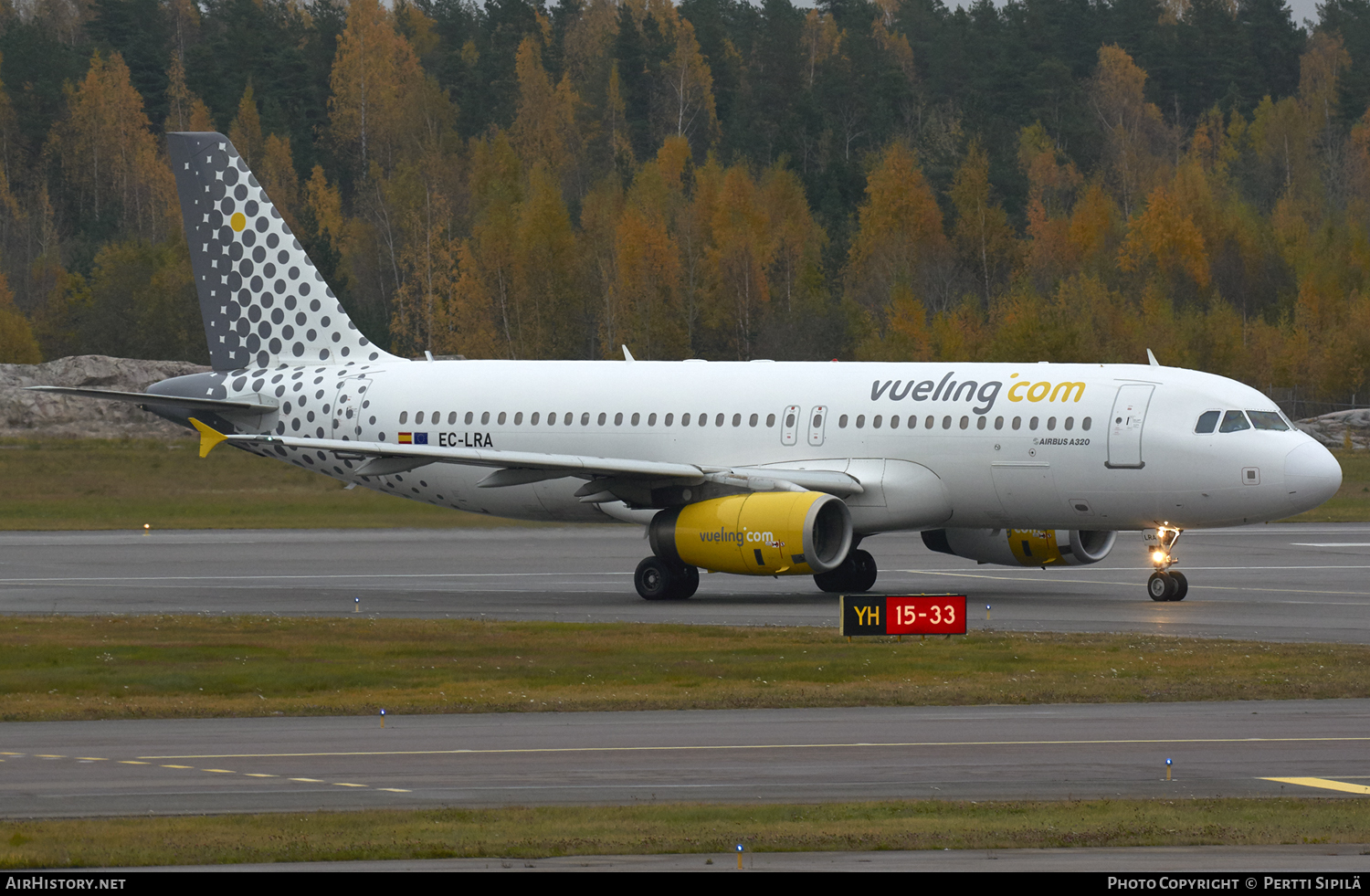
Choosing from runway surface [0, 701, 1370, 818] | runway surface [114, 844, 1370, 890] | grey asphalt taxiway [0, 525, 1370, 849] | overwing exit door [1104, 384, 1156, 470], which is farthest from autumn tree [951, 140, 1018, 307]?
runway surface [114, 844, 1370, 890]

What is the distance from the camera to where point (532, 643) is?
25594mm

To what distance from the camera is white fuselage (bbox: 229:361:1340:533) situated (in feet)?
102

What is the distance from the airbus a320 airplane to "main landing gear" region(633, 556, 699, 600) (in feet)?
0.11

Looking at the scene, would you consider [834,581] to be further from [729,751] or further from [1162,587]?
[729,751]

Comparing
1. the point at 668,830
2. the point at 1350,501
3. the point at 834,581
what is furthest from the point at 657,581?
the point at 1350,501

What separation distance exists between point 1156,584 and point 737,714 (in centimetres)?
1388

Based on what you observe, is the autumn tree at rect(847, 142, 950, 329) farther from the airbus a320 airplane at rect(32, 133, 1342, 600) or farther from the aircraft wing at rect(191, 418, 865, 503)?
the aircraft wing at rect(191, 418, 865, 503)

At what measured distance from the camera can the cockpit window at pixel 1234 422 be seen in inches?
1228

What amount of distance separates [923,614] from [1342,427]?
6503 centimetres

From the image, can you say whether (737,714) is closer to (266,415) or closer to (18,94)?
(266,415)

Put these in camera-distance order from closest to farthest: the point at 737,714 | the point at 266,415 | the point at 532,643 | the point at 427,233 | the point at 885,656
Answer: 1. the point at 737,714
2. the point at 885,656
3. the point at 532,643
4. the point at 266,415
5. the point at 427,233

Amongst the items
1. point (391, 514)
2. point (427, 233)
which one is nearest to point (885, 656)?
point (391, 514)

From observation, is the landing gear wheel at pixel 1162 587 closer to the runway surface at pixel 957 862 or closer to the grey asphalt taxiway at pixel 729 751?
the grey asphalt taxiway at pixel 729 751

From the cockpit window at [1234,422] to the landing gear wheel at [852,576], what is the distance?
6432 millimetres
